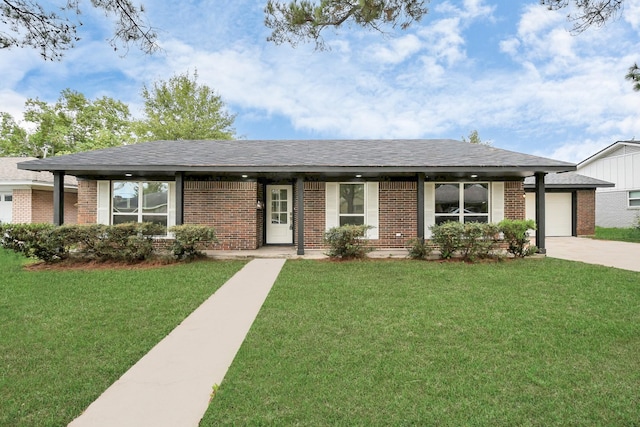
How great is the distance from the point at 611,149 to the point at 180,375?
25718 millimetres

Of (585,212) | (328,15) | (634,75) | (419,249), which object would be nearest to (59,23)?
(328,15)

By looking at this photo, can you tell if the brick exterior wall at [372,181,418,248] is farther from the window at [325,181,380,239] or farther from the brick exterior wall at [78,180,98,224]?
the brick exterior wall at [78,180,98,224]

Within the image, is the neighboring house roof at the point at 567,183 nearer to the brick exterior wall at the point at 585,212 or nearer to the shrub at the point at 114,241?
the brick exterior wall at the point at 585,212

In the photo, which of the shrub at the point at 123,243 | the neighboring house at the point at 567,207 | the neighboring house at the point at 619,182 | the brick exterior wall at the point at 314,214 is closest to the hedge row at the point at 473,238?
the brick exterior wall at the point at 314,214

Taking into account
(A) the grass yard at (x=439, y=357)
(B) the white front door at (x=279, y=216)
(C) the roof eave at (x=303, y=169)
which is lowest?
(A) the grass yard at (x=439, y=357)

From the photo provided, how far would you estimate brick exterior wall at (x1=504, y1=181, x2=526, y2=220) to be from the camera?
10.4m

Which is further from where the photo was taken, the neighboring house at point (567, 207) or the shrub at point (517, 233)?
the neighboring house at point (567, 207)

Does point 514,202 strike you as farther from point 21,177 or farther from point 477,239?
point 21,177

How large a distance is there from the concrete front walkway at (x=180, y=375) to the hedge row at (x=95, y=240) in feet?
12.2

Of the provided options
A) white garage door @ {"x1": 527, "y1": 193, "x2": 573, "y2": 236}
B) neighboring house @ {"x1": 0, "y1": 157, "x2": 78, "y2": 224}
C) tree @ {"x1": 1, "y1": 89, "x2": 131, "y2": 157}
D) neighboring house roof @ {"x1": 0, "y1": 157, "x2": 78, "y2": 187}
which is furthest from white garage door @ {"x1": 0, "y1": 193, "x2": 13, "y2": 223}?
white garage door @ {"x1": 527, "y1": 193, "x2": 573, "y2": 236}

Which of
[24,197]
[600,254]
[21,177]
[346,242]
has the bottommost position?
[600,254]

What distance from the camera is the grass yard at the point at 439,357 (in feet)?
7.91

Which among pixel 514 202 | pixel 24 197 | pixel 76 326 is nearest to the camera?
pixel 76 326

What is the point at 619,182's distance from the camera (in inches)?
740
